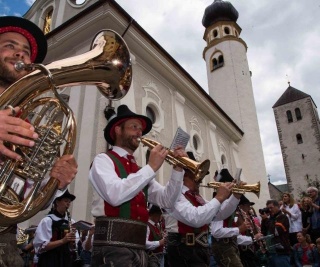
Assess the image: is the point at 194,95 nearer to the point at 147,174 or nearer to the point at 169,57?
the point at 169,57

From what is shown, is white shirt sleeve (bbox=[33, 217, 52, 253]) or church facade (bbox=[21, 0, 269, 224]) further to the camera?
church facade (bbox=[21, 0, 269, 224])

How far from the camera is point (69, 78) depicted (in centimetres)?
231

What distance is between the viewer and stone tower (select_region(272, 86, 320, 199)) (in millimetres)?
44391

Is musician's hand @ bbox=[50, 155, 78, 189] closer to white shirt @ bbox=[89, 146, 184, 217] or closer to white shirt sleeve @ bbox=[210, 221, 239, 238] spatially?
white shirt @ bbox=[89, 146, 184, 217]

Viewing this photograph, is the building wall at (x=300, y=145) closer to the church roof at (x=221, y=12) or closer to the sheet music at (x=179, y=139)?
the church roof at (x=221, y=12)

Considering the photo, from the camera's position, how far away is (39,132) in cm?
204

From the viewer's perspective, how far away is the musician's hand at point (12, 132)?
1651mm

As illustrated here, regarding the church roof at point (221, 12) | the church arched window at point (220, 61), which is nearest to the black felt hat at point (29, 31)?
the church arched window at point (220, 61)

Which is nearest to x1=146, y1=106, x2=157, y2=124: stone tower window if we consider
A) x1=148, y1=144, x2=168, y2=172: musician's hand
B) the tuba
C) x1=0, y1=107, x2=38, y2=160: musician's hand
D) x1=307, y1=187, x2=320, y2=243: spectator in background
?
x1=307, y1=187, x2=320, y2=243: spectator in background

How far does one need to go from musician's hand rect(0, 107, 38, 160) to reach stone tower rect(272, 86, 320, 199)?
47.1 metres

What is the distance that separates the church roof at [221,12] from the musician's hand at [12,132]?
94.7 feet

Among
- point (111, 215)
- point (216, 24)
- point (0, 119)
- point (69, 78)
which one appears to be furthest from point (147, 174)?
point (216, 24)

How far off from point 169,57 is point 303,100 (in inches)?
1673

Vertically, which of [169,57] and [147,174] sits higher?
[169,57]
